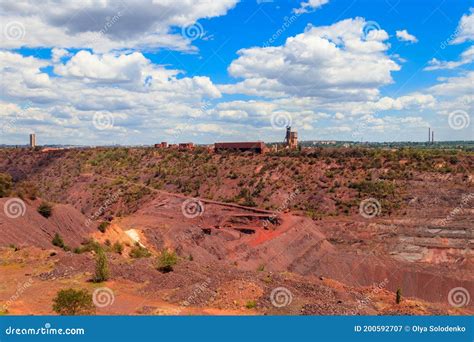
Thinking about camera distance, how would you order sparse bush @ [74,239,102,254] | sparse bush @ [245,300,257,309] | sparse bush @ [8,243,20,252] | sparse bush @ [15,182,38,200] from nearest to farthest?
sparse bush @ [245,300,257,309]
sparse bush @ [8,243,20,252]
sparse bush @ [74,239,102,254]
sparse bush @ [15,182,38,200]

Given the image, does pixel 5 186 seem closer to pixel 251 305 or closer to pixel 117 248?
pixel 117 248

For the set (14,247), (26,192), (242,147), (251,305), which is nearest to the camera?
(251,305)

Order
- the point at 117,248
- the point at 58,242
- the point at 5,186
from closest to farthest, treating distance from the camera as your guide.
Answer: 1. the point at 58,242
2. the point at 117,248
3. the point at 5,186

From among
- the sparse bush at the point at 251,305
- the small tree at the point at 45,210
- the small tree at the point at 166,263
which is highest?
the small tree at the point at 45,210

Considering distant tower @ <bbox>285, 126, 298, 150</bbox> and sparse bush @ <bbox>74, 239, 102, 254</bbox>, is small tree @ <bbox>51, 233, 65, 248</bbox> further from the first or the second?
distant tower @ <bbox>285, 126, 298, 150</bbox>

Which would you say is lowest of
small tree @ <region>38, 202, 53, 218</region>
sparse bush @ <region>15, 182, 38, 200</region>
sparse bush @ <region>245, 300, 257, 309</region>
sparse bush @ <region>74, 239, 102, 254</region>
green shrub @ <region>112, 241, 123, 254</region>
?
green shrub @ <region>112, 241, 123, 254</region>

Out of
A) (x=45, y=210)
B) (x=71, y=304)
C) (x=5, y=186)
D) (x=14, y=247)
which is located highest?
(x=5, y=186)

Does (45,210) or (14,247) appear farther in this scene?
(45,210)

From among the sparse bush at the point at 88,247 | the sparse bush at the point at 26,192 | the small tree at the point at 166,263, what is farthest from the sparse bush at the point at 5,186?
the small tree at the point at 166,263

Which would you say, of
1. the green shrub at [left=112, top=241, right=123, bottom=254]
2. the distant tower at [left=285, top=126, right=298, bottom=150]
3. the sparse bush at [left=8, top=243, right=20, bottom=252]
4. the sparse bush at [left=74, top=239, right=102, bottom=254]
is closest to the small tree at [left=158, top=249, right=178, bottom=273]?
the sparse bush at [left=74, top=239, right=102, bottom=254]

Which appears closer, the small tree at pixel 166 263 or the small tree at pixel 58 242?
the small tree at pixel 166 263

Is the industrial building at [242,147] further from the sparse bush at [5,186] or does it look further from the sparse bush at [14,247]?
the sparse bush at [14,247]

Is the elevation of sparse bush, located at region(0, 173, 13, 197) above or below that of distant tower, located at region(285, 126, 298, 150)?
below

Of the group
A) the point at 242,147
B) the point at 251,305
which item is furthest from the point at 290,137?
the point at 251,305
